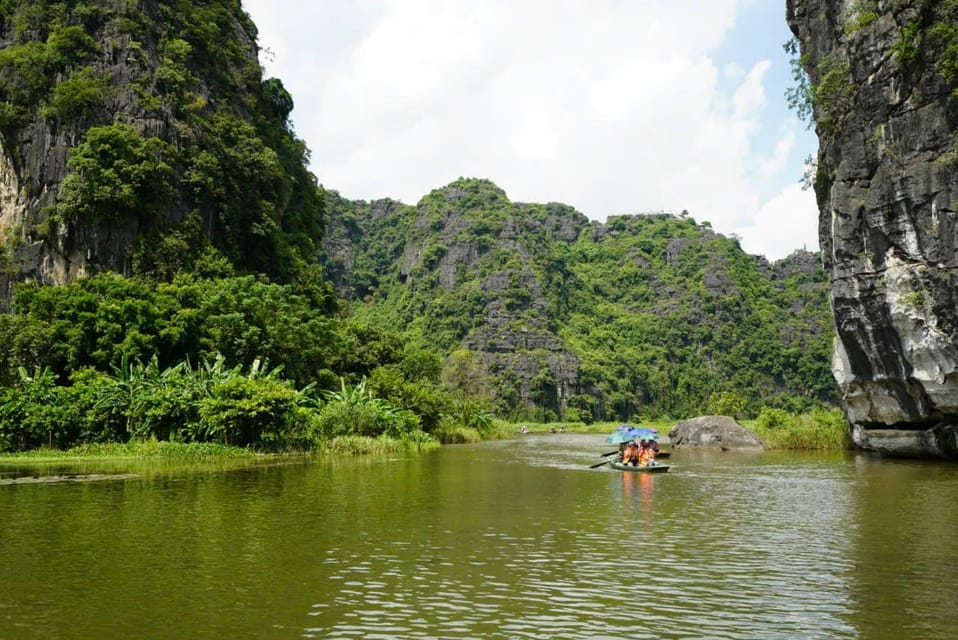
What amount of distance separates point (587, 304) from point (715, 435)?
103 m

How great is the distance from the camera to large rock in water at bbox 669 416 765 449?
135 ft

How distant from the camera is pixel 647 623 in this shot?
866cm

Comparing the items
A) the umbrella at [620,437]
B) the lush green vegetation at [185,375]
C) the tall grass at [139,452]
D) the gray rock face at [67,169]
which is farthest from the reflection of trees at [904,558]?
the gray rock face at [67,169]

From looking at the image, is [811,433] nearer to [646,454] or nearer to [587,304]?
[646,454]

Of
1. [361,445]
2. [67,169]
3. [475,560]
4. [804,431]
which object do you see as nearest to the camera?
[475,560]

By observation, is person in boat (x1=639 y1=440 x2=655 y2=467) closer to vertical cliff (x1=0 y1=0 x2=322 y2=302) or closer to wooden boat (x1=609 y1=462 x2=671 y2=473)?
wooden boat (x1=609 y1=462 x2=671 y2=473)

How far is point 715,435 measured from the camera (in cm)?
4291

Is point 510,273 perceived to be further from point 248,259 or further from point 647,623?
point 647,623

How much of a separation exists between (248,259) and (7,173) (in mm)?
15263

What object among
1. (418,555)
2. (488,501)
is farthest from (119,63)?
(418,555)

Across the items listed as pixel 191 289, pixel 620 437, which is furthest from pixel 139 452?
pixel 620 437

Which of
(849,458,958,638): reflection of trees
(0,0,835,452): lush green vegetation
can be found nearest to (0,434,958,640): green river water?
(849,458,958,638): reflection of trees

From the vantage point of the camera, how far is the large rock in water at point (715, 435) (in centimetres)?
4128

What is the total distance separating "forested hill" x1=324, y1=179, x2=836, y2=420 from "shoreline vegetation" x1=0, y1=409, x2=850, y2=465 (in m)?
55.4
